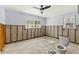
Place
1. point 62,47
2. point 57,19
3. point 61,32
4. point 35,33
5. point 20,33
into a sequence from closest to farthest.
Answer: point 62,47 → point 35,33 → point 57,19 → point 61,32 → point 20,33

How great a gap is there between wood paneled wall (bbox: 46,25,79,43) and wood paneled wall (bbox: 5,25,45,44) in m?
0.39

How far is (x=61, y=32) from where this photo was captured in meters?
4.57

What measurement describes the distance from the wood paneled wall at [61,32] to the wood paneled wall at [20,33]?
0.39 meters

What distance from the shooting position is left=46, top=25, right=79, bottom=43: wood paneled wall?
13.4ft

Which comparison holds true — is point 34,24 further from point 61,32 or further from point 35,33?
point 61,32

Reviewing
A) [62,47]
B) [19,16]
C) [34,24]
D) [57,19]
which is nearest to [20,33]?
[19,16]

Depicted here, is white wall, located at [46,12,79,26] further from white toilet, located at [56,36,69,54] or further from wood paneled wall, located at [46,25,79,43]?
white toilet, located at [56,36,69,54]

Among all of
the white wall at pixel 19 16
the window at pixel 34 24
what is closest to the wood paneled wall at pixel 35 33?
the window at pixel 34 24

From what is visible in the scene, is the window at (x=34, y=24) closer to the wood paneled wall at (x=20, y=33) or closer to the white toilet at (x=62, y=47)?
the wood paneled wall at (x=20, y=33)

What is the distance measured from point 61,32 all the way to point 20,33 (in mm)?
2055

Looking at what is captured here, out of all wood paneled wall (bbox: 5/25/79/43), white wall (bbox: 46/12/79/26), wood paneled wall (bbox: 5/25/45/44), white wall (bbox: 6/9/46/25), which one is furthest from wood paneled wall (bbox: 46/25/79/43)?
white wall (bbox: 6/9/46/25)

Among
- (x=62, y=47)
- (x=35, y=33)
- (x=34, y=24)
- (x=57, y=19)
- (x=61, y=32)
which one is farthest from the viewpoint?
(x=61, y=32)

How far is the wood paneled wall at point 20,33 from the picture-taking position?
3.91 meters
